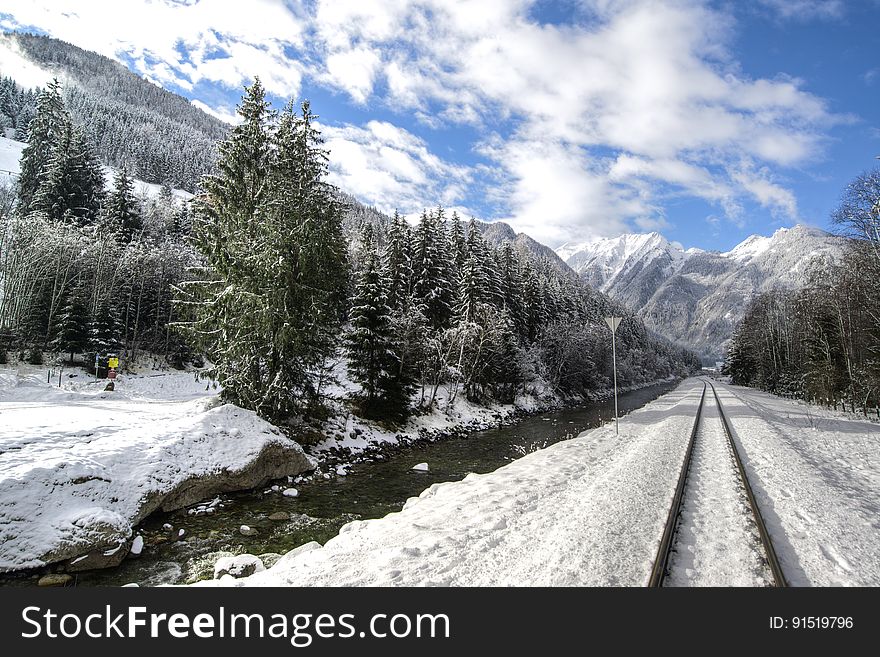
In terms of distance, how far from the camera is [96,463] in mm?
9531

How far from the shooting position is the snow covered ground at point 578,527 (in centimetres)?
501

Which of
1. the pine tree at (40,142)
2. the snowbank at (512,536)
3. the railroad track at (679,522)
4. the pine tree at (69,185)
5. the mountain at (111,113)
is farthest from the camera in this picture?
the mountain at (111,113)

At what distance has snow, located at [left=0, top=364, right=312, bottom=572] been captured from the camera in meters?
7.69

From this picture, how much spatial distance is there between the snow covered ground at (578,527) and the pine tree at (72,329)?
106 ft

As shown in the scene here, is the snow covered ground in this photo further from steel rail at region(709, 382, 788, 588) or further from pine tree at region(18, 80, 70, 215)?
pine tree at region(18, 80, 70, 215)

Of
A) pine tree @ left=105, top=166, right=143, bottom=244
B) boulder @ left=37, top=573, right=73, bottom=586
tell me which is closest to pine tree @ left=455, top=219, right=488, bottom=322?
boulder @ left=37, top=573, right=73, bottom=586

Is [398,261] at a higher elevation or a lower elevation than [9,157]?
lower

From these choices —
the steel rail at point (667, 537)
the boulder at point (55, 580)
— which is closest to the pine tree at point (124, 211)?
the boulder at point (55, 580)

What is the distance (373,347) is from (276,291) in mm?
6957

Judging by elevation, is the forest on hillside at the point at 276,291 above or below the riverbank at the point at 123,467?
above

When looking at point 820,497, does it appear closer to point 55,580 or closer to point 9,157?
point 55,580

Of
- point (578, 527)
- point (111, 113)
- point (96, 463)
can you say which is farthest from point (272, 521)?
point (111, 113)

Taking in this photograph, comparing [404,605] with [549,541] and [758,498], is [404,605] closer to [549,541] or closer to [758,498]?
[549,541]

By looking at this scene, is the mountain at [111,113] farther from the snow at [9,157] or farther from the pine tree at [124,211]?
the pine tree at [124,211]
